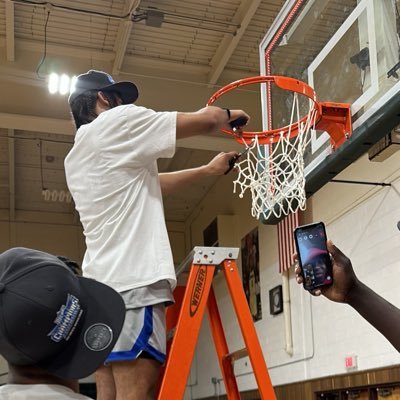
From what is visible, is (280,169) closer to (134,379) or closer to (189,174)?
(189,174)

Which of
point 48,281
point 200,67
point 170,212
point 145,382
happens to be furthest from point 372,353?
point 170,212

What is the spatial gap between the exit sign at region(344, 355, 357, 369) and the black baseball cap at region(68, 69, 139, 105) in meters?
3.88

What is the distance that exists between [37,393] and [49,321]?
12 centimetres

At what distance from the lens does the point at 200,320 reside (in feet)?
8.37

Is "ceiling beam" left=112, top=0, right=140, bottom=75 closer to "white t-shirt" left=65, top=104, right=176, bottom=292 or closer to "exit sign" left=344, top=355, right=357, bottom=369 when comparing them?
"exit sign" left=344, top=355, right=357, bottom=369

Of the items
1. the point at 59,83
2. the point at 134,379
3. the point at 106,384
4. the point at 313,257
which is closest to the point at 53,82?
the point at 59,83

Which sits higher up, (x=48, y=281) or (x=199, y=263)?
(x=199, y=263)

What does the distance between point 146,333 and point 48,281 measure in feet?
2.88

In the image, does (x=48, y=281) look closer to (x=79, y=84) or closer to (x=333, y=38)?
(x=79, y=84)

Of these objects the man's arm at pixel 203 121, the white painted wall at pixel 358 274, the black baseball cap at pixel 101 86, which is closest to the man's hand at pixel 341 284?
the man's arm at pixel 203 121

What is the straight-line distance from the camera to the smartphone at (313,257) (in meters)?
1.51

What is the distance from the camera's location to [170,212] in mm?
11188

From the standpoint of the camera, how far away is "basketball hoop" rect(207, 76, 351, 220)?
3.05 m

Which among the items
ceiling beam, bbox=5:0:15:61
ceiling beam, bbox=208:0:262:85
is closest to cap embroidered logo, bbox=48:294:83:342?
ceiling beam, bbox=208:0:262:85
